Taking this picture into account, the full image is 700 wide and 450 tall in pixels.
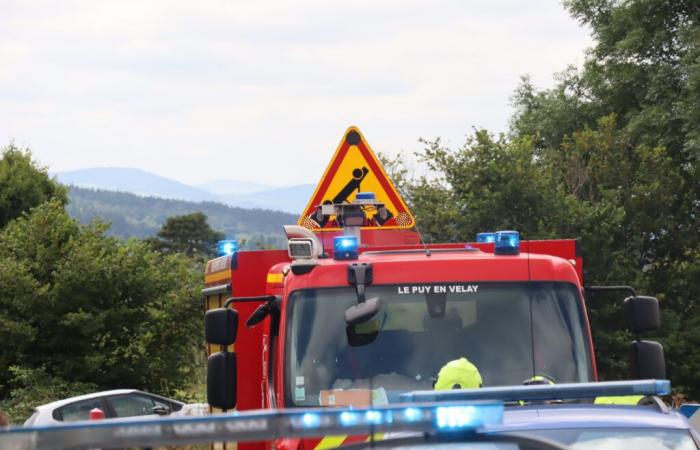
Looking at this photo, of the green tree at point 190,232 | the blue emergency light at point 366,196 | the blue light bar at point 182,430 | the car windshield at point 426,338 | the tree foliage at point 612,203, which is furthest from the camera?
the green tree at point 190,232

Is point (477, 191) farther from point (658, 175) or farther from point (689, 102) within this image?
point (689, 102)

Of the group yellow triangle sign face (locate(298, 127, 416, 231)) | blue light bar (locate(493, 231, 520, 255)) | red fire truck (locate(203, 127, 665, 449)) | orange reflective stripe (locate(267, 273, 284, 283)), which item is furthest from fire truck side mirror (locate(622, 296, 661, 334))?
yellow triangle sign face (locate(298, 127, 416, 231))

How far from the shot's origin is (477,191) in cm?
2147

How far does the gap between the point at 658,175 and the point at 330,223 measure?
44.8 feet

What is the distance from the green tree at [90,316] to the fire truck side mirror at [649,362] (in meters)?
14.7

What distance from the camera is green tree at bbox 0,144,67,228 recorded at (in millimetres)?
36531

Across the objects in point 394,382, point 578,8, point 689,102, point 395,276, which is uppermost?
point 578,8

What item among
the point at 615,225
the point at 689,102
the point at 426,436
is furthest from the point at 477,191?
the point at 426,436

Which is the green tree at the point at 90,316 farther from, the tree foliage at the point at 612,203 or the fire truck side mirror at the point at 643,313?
the fire truck side mirror at the point at 643,313

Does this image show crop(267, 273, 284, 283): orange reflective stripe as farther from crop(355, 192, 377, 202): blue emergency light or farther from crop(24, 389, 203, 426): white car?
crop(24, 389, 203, 426): white car

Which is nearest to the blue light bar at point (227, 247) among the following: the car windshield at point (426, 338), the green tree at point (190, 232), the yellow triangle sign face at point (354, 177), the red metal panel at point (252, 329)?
the red metal panel at point (252, 329)

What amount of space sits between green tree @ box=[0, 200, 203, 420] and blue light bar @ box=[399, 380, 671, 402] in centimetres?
1702

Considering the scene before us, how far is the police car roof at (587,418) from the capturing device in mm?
5566

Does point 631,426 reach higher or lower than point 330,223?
lower
